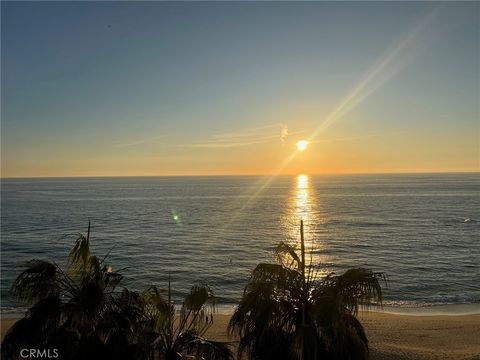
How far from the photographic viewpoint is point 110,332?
964cm

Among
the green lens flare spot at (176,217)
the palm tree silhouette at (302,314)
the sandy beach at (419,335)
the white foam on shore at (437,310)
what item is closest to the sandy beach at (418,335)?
the sandy beach at (419,335)

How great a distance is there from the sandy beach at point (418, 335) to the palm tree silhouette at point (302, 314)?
12480 millimetres

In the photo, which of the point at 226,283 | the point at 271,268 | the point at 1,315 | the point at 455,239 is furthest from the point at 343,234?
the point at 271,268

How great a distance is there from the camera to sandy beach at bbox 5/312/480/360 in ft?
74.4

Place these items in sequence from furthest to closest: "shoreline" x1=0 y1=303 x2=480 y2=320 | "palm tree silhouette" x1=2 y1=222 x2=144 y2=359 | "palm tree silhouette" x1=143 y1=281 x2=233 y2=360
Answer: "shoreline" x1=0 y1=303 x2=480 y2=320 < "palm tree silhouette" x1=143 y1=281 x2=233 y2=360 < "palm tree silhouette" x1=2 y1=222 x2=144 y2=359

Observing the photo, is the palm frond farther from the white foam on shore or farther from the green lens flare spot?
the green lens flare spot

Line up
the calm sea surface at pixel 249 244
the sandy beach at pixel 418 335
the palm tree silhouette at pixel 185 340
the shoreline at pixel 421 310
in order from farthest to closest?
1. the calm sea surface at pixel 249 244
2. the shoreline at pixel 421 310
3. the sandy beach at pixel 418 335
4. the palm tree silhouette at pixel 185 340

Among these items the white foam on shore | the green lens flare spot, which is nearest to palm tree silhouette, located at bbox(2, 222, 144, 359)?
the white foam on shore

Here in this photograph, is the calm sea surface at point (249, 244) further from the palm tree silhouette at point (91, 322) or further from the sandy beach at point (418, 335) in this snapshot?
the palm tree silhouette at point (91, 322)

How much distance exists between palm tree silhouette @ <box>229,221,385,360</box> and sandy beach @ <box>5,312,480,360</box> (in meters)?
12.5

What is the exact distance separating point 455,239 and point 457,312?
3492cm

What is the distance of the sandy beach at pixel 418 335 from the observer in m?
22.7

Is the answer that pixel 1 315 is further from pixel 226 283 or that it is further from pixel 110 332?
pixel 110 332

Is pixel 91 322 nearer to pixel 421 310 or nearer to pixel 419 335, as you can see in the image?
pixel 419 335
